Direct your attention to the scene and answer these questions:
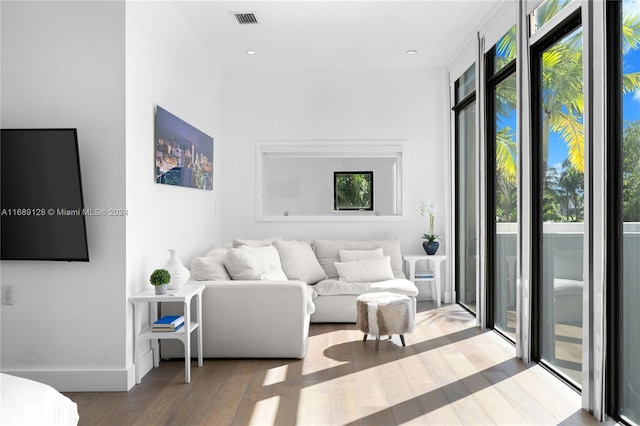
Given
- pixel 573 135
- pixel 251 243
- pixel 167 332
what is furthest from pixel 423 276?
pixel 167 332

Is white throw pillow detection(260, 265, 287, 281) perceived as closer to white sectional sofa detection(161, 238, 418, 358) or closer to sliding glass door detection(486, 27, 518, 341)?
white sectional sofa detection(161, 238, 418, 358)

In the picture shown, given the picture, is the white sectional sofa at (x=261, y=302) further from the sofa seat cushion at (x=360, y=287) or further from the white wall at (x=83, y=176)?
the white wall at (x=83, y=176)

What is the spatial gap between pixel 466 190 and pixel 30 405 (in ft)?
16.3

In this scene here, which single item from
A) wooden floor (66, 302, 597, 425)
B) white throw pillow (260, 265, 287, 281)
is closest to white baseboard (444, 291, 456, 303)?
wooden floor (66, 302, 597, 425)

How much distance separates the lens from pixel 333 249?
6.19 metres

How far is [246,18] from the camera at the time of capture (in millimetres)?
4746

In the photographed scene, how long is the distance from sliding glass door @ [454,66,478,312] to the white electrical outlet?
4104 millimetres

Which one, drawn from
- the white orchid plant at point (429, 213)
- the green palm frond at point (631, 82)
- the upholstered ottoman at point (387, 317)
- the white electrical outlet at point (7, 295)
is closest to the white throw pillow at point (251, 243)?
the upholstered ottoman at point (387, 317)

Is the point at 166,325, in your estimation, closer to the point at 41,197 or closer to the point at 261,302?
the point at 261,302

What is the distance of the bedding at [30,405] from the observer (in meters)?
1.71

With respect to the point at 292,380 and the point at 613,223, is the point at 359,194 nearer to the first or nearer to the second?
the point at 292,380

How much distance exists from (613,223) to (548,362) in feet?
4.61

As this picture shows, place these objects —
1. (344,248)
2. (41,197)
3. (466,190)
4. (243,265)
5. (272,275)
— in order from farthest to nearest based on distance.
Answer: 1. (344,248)
2. (466,190)
3. (272,275)
4. (243,265)
5. (41,197)

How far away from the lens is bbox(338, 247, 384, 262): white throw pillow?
5.94 m
